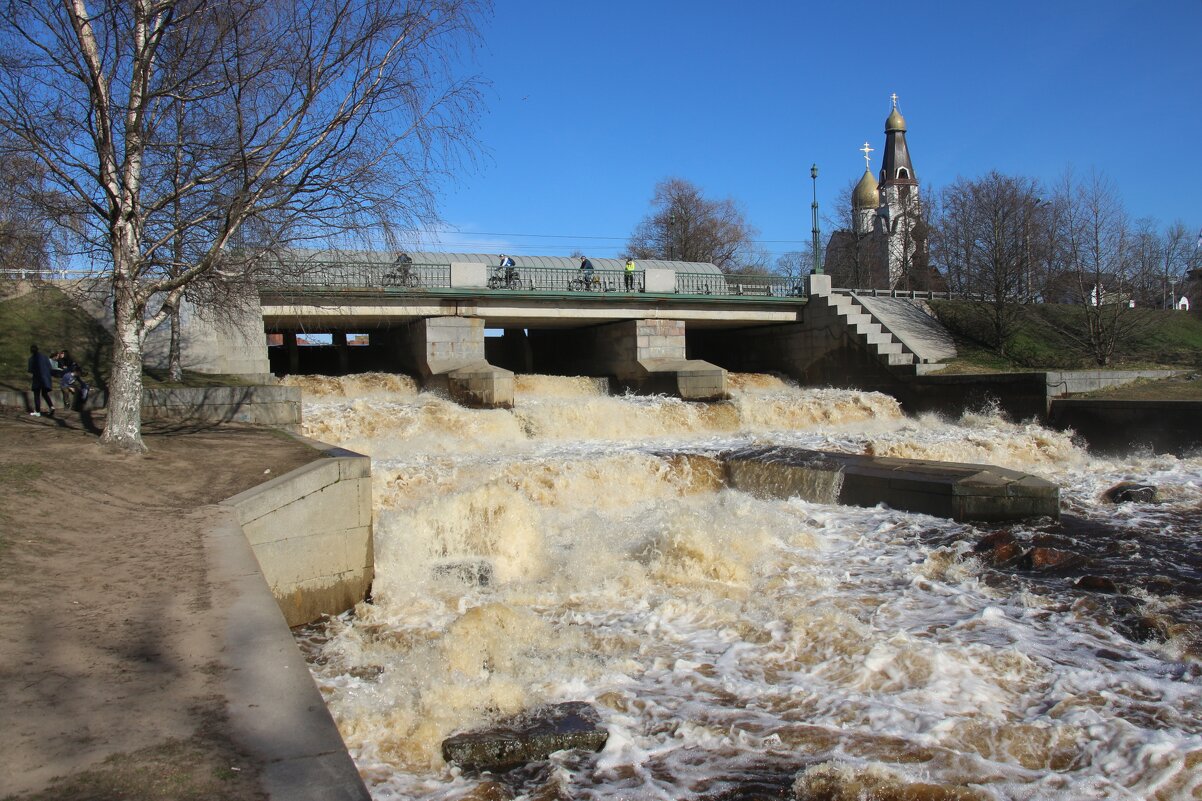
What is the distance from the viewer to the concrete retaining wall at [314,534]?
21.3 feet

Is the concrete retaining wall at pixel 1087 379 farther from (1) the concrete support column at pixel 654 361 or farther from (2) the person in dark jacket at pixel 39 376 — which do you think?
(2) the person in dark jacket at pixel 39 376

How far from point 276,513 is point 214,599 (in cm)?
272

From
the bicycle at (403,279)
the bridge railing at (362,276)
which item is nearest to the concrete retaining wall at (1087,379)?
the bridge railing at (362,276)

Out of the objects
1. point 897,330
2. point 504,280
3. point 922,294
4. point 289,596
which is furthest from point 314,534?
point 922,294

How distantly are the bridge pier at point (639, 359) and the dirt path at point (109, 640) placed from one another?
14.2m

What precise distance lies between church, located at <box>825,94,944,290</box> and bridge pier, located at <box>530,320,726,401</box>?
558 inches

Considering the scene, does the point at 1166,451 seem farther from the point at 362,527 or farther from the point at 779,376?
the point at 362,527

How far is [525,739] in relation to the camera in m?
4.55

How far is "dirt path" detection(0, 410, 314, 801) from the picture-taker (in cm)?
232

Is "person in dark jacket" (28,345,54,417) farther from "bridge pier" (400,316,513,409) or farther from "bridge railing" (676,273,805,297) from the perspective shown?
"bridge railing" (676,273,805,297)

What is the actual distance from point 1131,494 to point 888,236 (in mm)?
38452

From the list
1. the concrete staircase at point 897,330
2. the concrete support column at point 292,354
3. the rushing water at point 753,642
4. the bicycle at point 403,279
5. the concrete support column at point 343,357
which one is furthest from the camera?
the concrete support column at point 292,354

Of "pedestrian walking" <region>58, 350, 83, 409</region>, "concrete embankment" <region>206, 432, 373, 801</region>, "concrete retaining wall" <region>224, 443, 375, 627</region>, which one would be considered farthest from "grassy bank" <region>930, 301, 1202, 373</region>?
"pedestrian walking" <region>58, 350, 83, 409</region>

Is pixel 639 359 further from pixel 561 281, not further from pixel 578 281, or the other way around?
pixel 561 281
